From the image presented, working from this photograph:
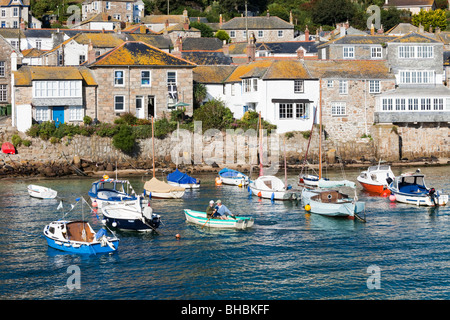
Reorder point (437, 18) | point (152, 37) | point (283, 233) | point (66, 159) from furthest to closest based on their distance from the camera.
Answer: point (437, 18)
point (152, 37)
point (66, 159)
point (283, 233)

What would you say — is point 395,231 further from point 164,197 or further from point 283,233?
point 164,197

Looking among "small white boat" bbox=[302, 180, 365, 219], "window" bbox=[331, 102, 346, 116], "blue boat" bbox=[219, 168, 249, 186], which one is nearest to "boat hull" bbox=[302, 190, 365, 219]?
"small white boat" bbox=[302, 180, 365, 219]

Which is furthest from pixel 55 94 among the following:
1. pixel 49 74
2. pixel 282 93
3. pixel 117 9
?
pixel 117 9

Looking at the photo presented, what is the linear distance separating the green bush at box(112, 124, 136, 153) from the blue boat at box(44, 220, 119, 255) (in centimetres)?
2758

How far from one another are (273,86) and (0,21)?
67193mm

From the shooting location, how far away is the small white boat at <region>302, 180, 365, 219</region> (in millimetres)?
42812

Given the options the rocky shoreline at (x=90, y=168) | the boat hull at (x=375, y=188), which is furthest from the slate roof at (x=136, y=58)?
the boat hull at (x=375, y=188)

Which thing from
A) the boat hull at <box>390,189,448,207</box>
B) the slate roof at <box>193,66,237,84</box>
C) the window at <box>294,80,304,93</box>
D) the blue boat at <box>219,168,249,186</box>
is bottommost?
the boat hull at <box>390,189,448,207</box>

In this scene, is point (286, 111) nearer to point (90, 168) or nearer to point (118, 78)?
point (118, 78)

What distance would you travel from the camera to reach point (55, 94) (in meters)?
65.2

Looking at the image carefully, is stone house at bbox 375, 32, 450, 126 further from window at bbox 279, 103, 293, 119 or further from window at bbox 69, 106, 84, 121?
window at bbox 69, 106, 84, 121

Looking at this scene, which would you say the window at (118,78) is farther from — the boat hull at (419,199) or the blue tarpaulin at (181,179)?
the boat hull at (419,199)
